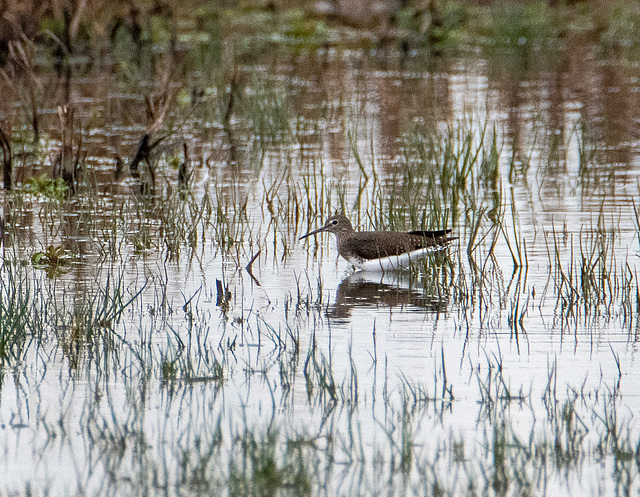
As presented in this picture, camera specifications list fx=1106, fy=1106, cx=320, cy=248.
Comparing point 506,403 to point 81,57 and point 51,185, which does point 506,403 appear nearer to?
point 51,185

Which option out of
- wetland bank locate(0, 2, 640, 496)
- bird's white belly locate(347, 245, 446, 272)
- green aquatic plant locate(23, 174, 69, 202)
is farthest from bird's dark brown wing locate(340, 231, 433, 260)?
green aquatic plant locate(23, 174, 69, 202)

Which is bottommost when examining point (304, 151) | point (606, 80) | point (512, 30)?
point (304, 151)

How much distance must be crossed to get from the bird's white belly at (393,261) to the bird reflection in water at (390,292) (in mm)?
63

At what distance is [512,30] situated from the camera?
76.7 ft

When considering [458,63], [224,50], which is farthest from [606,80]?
[224,50]

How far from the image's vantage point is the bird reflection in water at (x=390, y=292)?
261 inches

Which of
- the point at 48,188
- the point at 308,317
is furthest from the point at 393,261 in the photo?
the point at 48,188

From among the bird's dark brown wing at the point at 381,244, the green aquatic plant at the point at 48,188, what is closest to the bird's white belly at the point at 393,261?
the bird's dark brown wing at the point at 381,244

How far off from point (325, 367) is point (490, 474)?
112 cm

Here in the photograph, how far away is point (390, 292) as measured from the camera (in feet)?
23.3

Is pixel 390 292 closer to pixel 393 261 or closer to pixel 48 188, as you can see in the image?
pixel 393 261

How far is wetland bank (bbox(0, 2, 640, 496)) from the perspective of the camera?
4.19 m

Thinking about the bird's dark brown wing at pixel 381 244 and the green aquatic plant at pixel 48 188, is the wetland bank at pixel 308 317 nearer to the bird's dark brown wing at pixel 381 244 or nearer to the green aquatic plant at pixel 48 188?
the green aquatic plant at pixel 48 188

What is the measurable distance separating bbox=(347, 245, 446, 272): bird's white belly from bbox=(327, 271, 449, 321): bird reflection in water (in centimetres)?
6
